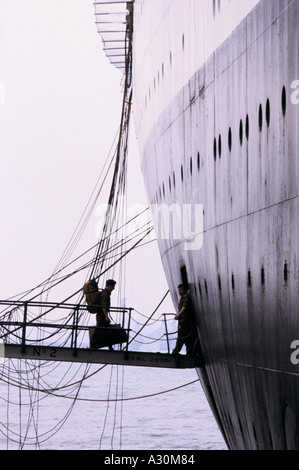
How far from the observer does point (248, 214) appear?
1120cm

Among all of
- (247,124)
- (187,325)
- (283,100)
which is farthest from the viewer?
(187,325)

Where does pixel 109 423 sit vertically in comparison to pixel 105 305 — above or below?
above

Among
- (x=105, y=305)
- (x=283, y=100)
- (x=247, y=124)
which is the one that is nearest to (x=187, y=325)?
(x=105, y=305)

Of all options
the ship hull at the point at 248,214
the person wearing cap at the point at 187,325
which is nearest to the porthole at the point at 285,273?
the ship hull at the point at 248,214

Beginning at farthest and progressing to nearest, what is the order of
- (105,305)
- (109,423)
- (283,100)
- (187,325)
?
(109,423)
(105,305)
(187,325)
(283,100)

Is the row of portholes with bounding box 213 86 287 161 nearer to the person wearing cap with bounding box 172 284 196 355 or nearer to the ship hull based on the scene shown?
the ship hull

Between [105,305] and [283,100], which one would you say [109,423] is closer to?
[105,305]

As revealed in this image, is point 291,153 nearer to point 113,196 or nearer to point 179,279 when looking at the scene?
point 179,279

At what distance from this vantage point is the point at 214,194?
12734 mm

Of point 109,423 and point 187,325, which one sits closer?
point 187,325

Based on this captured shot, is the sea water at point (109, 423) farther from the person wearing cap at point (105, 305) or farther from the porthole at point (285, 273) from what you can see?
the porthole at point (285, 273)

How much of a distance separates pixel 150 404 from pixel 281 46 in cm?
7677

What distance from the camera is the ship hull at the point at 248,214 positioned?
32.8 ft

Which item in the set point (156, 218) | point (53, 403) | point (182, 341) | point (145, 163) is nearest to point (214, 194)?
point (182, 341)
